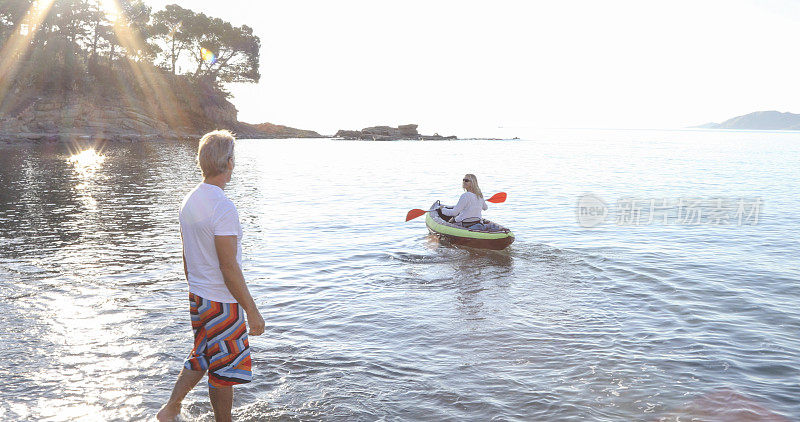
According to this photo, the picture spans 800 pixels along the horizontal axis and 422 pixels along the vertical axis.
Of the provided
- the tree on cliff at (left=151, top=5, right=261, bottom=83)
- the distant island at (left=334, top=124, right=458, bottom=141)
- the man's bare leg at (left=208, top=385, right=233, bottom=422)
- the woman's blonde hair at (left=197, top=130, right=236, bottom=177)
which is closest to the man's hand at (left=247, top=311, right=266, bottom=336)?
the man's bare leg at (left=208, top=385, right=233, bottom=422)

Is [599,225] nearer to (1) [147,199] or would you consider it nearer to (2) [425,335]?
(2) [425,335]

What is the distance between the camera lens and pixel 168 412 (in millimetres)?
5023

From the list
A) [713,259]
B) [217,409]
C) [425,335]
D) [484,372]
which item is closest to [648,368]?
[484,372]

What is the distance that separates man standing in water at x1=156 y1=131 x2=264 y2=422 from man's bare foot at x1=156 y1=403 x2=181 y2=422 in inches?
29.8

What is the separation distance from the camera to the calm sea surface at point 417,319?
Answer: 19.1 ft

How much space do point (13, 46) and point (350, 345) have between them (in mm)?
68807

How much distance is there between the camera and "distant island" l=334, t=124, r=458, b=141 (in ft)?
397

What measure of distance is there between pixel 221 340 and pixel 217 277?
0.48 m

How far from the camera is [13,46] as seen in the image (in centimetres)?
5981

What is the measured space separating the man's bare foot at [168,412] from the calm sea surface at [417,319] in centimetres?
24

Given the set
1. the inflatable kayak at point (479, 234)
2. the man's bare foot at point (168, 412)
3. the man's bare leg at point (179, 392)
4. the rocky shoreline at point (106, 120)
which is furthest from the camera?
the rocky shoreline at point (106, 120)

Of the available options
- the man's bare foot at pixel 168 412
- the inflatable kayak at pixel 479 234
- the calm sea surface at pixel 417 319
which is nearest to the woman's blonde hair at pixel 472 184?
the inflatable kayak at pixel 479 234

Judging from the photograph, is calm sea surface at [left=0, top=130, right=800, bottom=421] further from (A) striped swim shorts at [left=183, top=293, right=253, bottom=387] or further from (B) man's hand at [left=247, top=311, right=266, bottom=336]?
(B) man's hand at [left=247, top=311, right=266, bottom=336]

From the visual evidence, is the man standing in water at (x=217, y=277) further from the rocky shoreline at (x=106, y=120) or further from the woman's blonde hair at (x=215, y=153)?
the rocky shoreline at (x=106, y=120)
